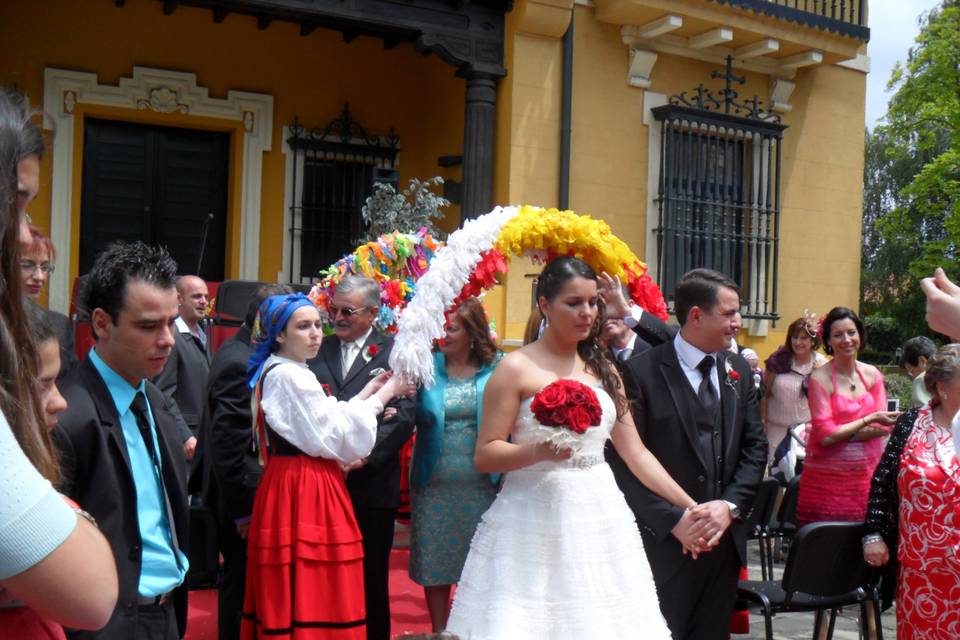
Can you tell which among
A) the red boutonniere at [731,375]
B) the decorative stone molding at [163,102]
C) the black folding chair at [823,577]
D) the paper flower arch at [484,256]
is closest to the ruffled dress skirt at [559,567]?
the red boutonniere at [731,375]

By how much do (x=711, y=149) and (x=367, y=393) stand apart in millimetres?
8017

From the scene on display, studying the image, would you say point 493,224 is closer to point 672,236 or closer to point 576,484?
point 576,484

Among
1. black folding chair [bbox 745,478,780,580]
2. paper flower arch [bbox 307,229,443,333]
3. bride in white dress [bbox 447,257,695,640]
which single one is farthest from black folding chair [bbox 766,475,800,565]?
paper flower arch [bbox 307,229,443,333]

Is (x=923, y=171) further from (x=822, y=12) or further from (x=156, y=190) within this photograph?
(x=156, y=190)

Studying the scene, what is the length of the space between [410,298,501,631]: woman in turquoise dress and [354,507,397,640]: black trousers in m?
0.18

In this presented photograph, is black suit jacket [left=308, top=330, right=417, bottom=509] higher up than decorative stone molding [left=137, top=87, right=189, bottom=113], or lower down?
lower down

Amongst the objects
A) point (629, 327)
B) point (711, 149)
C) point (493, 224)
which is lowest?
point (629, 327)

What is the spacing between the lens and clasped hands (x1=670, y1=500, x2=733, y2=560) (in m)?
4.21

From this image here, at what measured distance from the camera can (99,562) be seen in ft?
4.46

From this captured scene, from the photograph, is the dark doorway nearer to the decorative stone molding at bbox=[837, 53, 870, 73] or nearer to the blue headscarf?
the blue headscarf

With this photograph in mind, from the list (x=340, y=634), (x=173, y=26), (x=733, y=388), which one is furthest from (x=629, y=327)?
(x=173, y=26)

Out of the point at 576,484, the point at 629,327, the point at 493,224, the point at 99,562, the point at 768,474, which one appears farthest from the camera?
the point at 768,474

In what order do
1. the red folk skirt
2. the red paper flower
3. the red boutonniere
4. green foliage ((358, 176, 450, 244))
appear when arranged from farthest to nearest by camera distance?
green foliage ((358, 176, 450, 244)) < the red boutonniere < the red folk skirt < the red paper flower

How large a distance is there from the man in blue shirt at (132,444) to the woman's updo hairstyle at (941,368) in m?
3.33
